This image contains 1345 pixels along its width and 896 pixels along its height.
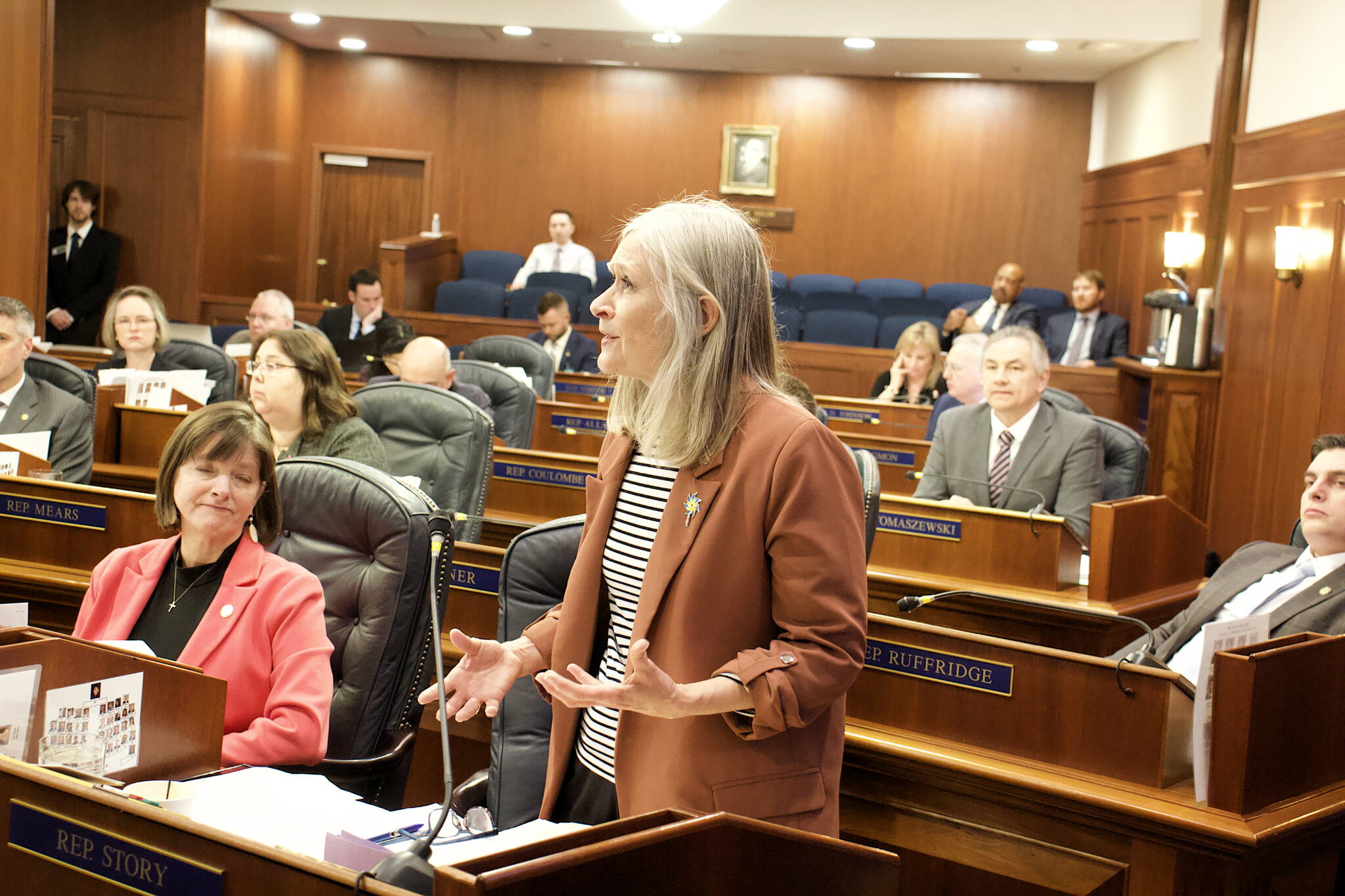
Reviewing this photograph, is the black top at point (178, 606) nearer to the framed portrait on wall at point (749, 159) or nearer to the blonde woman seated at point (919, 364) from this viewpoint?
the blonde woman seated at point (919, 364)

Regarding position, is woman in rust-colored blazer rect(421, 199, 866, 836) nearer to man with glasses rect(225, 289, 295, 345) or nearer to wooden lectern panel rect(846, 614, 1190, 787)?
wooden lectern panel rect(846, 614, 1190, 787)

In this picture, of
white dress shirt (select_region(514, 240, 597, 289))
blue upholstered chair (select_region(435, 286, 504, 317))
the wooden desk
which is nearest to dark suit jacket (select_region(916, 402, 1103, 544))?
the wooden desk

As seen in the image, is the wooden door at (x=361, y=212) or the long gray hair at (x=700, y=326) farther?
the wooden door at (x=361, y=212)

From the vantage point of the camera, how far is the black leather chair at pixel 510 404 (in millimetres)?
5234

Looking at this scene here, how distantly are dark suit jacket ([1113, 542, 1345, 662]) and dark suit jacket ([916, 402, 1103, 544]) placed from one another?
70cm

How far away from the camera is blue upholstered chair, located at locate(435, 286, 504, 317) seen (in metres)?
10.7

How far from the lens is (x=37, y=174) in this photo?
7176 millimetres

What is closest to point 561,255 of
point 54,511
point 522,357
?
point 522,357

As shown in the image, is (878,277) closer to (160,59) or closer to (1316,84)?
(1316,84)

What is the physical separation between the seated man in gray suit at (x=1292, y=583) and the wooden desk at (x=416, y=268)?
7946 mm

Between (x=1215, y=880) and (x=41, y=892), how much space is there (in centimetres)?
162

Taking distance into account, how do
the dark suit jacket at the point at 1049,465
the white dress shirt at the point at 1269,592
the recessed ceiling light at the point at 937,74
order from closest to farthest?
the white dress shirt at the point at 1269,592 < the dark suit jacket at the point at 1049,465 < the recessed ceiling light at the point at 937,74

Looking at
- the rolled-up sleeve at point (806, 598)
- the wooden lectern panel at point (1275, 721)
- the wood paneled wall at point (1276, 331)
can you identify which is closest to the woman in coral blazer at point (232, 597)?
the rolled-up sleeve at point (806, 598)

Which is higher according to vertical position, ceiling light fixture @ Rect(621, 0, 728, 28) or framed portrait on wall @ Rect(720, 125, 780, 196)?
ceiling light fixture @ Rect(621, 0, 728, 28)
